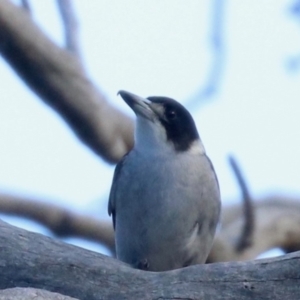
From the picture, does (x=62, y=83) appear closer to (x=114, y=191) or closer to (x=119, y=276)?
(x=114, y=191)

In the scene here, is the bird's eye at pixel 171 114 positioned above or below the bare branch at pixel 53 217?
above

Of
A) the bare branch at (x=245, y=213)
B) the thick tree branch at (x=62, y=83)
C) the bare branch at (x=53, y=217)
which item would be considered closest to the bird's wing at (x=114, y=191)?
the thick tree branch at (x=62, y=83)

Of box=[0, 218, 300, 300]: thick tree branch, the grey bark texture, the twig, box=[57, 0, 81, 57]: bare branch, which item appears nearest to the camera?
the grey bark texture

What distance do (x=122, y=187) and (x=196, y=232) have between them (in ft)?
1.54

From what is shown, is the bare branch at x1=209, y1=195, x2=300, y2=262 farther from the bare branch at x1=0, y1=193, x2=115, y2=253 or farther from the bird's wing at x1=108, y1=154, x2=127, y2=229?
the bird's wing at x1=108, y1=154, x2=127, y2=229

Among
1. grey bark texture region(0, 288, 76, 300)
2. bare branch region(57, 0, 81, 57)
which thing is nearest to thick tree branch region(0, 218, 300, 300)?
grey bark texture region(0, 288, 76, 300)

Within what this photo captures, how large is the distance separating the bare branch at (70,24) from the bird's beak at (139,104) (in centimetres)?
71

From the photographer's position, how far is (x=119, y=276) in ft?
11.6

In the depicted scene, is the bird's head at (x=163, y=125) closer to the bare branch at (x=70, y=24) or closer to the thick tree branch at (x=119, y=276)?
the bare branch at (x=70, y=24)

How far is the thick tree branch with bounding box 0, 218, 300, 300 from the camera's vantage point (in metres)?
3.32

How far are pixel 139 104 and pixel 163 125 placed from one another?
0.65ft

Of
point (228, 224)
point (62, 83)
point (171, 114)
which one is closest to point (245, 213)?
point (228, 224)

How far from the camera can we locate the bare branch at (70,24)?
5.39 metres

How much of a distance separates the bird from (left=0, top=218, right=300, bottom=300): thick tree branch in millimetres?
908
